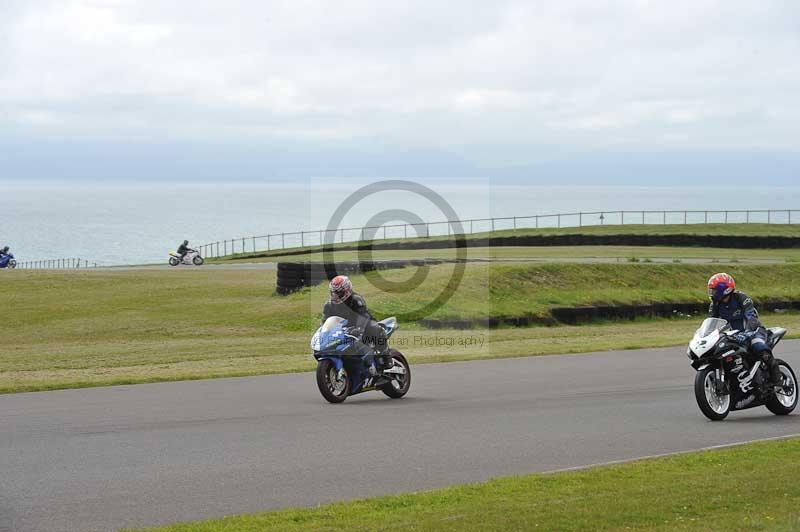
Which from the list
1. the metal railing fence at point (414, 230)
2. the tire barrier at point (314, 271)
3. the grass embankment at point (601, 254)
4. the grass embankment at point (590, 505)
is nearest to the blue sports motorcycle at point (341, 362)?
the grass embankment at point (590, 505)

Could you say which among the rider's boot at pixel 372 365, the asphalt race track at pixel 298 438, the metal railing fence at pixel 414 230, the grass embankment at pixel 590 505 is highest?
the metal railing fence at pixel 414 230

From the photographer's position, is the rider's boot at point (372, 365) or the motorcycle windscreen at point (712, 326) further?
the rider's boot at point (372, 365)

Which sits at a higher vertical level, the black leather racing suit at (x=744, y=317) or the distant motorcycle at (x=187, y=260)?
the distant motorcycle at (x=187, y=260)

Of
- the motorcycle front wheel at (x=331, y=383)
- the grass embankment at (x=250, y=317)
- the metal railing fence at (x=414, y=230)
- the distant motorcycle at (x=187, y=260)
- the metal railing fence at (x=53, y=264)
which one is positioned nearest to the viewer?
the motorcycle front wheel at (x=331, y=383)

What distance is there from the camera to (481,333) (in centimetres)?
2800

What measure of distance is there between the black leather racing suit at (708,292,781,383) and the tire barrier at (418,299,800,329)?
Result: 1454cm

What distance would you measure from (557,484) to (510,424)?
3.90m

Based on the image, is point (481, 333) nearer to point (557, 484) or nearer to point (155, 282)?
point (155, 282)

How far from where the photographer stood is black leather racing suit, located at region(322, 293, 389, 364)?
617 inches

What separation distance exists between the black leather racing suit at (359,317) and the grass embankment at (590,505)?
5.95 meters

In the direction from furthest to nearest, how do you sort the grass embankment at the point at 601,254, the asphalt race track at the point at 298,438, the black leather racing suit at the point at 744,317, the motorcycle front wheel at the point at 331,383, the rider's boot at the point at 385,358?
the grass embankment at the point at 601,254
the rider's boot at the point at 385,358
the motorcycle front wheel at the point at 331,383
the black leather racing suit at the point at 744,317
the asphalt race track at the point at 298,438

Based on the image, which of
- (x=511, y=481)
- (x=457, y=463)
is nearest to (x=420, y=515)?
(x=511, y=481)

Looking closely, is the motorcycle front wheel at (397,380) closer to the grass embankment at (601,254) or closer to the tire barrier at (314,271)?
the tire barrier at (314,271)

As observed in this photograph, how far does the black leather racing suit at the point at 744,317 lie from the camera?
13953 mm
